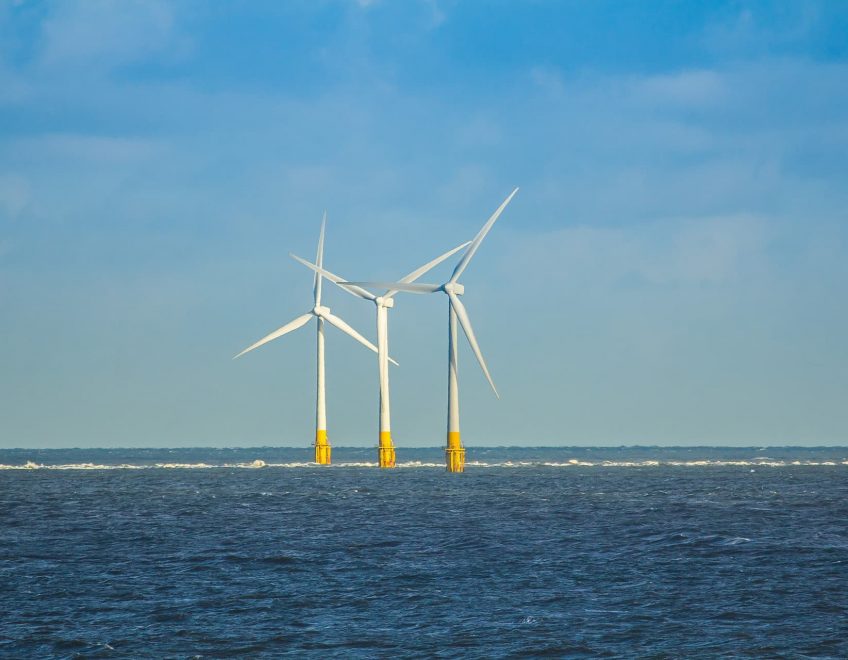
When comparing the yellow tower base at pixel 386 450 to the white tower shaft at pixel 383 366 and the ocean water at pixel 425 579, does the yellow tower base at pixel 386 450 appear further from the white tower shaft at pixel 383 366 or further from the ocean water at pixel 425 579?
the ocean water at pixel 425 579

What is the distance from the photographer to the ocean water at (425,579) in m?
40.8

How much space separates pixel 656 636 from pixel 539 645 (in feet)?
14.2

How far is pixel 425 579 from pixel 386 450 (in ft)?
425

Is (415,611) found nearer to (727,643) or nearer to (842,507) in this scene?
(727,643)

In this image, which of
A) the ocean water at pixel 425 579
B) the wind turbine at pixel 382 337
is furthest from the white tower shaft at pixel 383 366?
the ocean water at pixel 425 579

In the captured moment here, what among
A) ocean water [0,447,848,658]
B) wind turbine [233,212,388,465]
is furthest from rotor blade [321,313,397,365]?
ocean water [0,447,848,658]

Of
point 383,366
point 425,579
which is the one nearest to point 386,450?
point 383,366

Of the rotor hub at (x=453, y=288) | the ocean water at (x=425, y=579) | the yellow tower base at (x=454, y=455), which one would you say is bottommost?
the ocean water at (x=425, y=579)

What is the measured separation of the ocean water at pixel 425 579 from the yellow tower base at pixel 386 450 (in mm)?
72673

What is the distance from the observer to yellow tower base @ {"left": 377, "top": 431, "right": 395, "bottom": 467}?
587ft

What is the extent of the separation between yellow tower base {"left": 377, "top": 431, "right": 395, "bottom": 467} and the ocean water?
72.7 m

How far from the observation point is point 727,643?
40094 millimetres

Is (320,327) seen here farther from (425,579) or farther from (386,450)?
(425,579)

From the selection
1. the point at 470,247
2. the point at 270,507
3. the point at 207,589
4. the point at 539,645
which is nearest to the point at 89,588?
the point at 207,589
